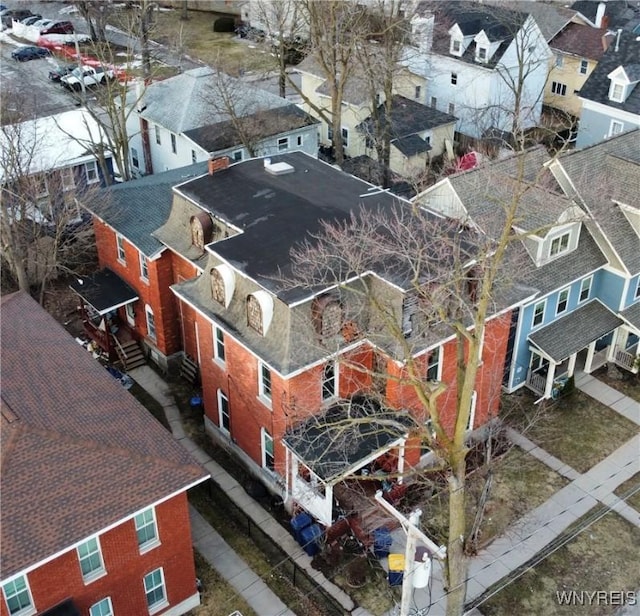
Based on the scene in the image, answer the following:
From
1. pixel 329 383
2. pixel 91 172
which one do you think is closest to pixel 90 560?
pixel 329 383

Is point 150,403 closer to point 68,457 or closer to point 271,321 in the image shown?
point 271,321

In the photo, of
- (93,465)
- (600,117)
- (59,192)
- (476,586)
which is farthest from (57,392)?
(600,117)

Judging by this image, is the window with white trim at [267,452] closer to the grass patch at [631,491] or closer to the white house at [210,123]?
the grass patch at [631,491]

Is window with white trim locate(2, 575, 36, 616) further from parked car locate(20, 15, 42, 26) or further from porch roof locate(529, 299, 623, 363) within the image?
parked car locate(20, 15, 42, 26)

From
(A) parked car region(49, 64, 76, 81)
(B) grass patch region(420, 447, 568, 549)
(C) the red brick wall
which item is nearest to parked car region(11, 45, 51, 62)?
(A) parked car region(49, 64, 76, 81)

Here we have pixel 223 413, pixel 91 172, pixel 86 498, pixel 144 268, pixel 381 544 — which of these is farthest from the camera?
pixel 91 172

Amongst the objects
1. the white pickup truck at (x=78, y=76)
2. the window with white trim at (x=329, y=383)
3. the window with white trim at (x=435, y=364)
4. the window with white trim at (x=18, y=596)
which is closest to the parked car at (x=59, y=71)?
the white pickup truck at (x=78, y=76)

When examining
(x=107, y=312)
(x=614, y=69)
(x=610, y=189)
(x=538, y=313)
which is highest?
(x=614, y=69)
